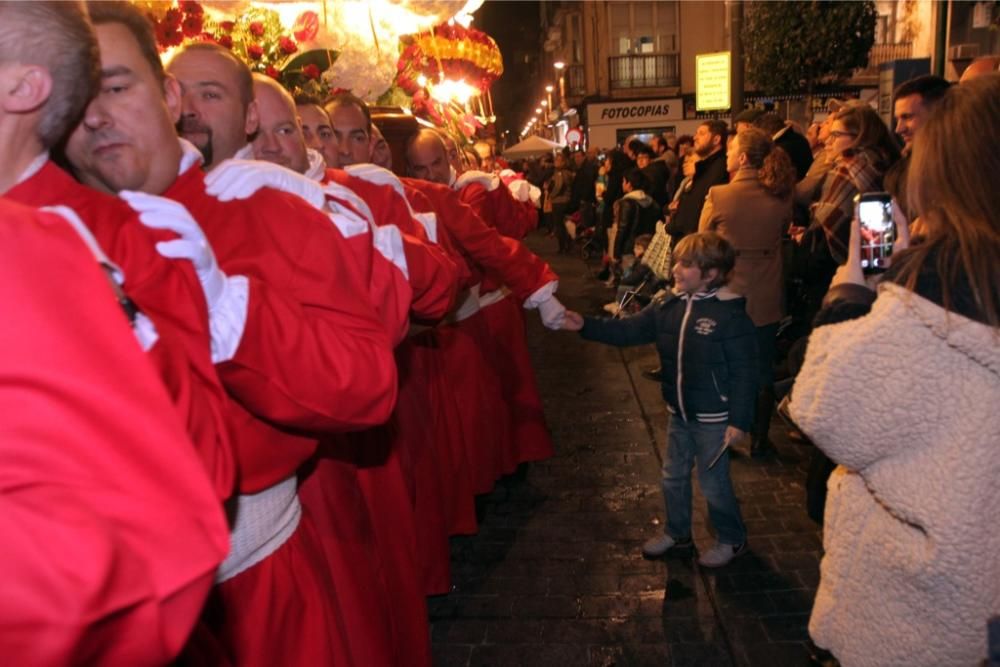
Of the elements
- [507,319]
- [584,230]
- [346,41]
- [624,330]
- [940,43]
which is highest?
[346,41]

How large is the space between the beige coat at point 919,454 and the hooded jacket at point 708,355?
1.70 meters

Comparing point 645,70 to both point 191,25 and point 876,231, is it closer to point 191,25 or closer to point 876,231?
point 191,25

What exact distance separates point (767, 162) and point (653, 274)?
3.51 m

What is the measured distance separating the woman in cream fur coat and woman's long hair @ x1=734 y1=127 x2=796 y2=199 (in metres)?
3.30

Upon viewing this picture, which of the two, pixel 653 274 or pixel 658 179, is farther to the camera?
pixel 658 179

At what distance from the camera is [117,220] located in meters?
1.42

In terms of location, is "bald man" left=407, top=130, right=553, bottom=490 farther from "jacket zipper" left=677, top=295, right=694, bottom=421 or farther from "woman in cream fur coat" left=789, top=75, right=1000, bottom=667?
"woman in cream fur coat" left=789, top=75, right=1000, bottom=667

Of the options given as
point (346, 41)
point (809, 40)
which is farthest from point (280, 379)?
point (809, 40)

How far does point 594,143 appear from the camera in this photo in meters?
34.6

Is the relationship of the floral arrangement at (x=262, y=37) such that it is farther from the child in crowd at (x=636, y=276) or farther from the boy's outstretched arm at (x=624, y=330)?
the child in crowd at (x=636, y=276)

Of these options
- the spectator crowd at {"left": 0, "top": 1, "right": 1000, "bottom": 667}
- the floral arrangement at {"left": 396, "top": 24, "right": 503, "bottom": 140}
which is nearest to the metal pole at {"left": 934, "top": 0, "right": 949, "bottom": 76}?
the floral arrangement at {"left": 396, "top": 24, "right": 503, "bottom": 140}

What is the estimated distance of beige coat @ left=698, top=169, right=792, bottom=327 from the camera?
203 inches

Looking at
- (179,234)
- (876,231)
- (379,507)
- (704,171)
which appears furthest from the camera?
(704,171)

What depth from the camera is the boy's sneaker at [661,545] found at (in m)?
4.10
